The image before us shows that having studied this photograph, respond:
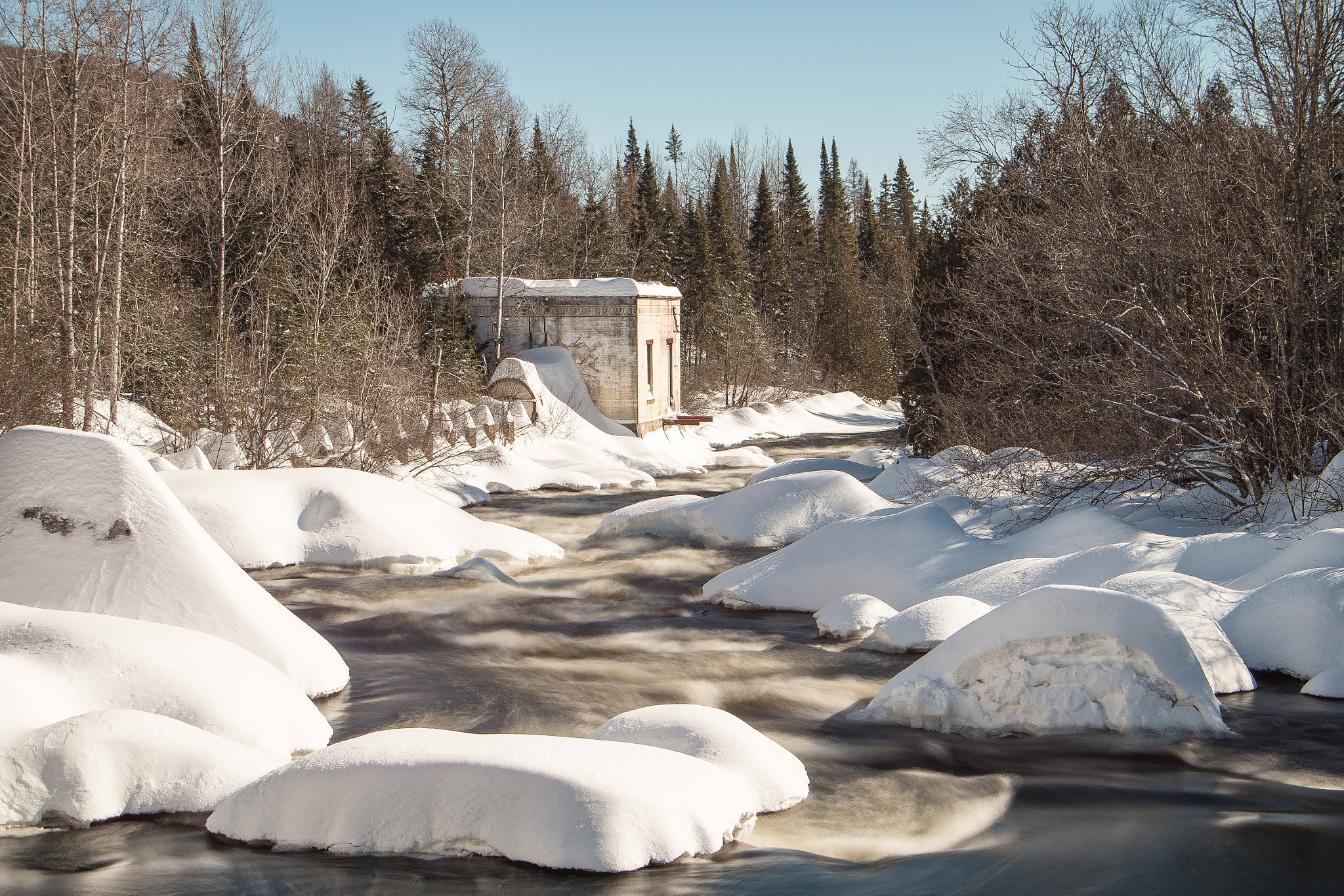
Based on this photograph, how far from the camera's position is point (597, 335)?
27906 millimetres

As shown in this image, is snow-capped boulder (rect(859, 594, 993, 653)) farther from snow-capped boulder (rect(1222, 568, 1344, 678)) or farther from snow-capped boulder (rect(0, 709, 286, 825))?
snow-capped boulder (rect(0, 709, 286, 825))

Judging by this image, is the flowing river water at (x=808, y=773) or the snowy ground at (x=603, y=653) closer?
the flowing river water at (x=808, y=773)

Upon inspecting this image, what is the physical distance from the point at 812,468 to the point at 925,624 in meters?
11.5

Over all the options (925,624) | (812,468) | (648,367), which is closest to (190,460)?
(925,624)

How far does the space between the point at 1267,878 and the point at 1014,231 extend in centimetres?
1347

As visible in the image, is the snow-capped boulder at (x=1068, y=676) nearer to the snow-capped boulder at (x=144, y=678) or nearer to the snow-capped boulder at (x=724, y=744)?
the snow-capped boulder at (x=724, y=744)

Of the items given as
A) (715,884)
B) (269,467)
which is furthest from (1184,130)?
(269,467)

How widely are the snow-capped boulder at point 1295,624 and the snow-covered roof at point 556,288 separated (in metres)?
20.2

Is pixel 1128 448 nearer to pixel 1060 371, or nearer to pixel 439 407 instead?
pixel 1060 371

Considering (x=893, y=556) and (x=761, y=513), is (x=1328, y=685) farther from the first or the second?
(x=761, y=513)

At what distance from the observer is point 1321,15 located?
11844mm

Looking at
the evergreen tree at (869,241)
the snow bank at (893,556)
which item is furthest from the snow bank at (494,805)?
the evergreen tree at (869,241)

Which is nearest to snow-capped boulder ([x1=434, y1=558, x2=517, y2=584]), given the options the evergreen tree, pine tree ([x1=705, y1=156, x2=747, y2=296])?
pine tree ([x1=705, y1=156, x2=747, y2=296])

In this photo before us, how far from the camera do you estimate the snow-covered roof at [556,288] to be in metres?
27.6
